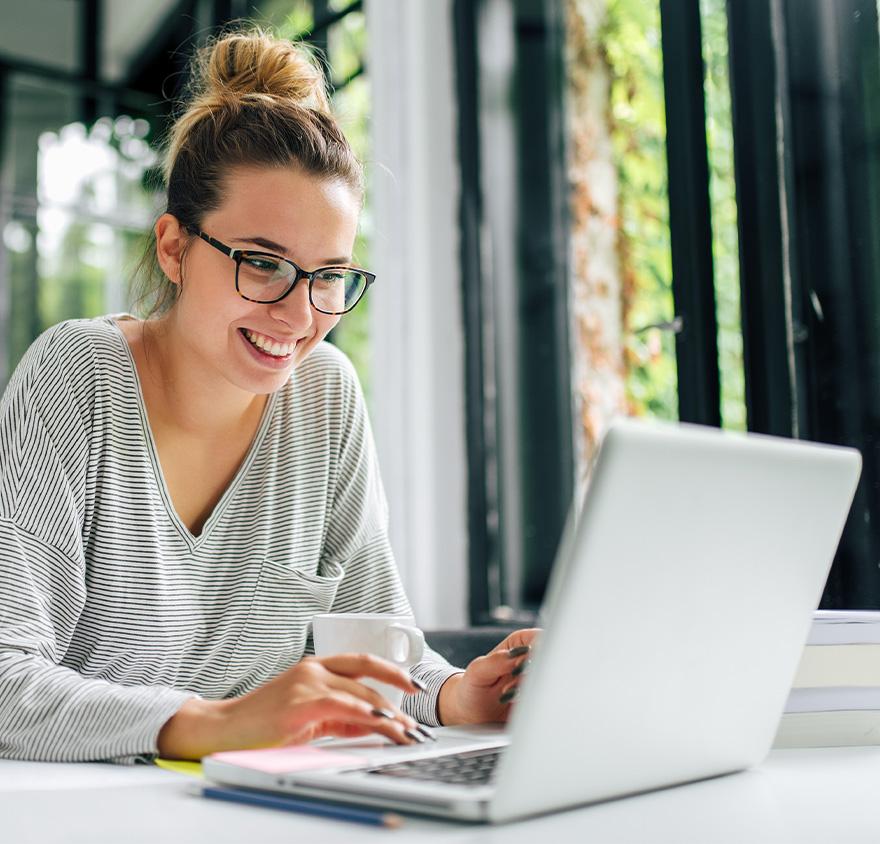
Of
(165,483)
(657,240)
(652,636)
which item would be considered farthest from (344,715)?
(657,240)

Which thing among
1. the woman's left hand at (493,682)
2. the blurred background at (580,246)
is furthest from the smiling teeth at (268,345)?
the woman's left hand at (493,682)

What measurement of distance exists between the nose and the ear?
18cm

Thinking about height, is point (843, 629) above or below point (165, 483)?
below

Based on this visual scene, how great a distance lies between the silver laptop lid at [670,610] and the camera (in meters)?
0.62

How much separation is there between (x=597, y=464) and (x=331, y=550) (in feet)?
3.09

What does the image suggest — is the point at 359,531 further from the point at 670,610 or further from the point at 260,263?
the point at 670,610

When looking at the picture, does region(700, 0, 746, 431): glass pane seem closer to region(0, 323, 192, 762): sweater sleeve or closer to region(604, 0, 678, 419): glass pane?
region(604, 0, 678, 419): glass pane

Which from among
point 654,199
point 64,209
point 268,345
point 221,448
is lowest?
point 221,448

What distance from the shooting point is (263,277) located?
1.35 m

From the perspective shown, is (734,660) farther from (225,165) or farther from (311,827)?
(225,165)

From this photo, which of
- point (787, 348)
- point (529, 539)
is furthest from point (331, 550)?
point (529, 539)

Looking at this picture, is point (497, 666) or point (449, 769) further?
point (497, 666)

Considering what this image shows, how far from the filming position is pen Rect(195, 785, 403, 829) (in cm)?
66

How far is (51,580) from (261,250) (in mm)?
457
